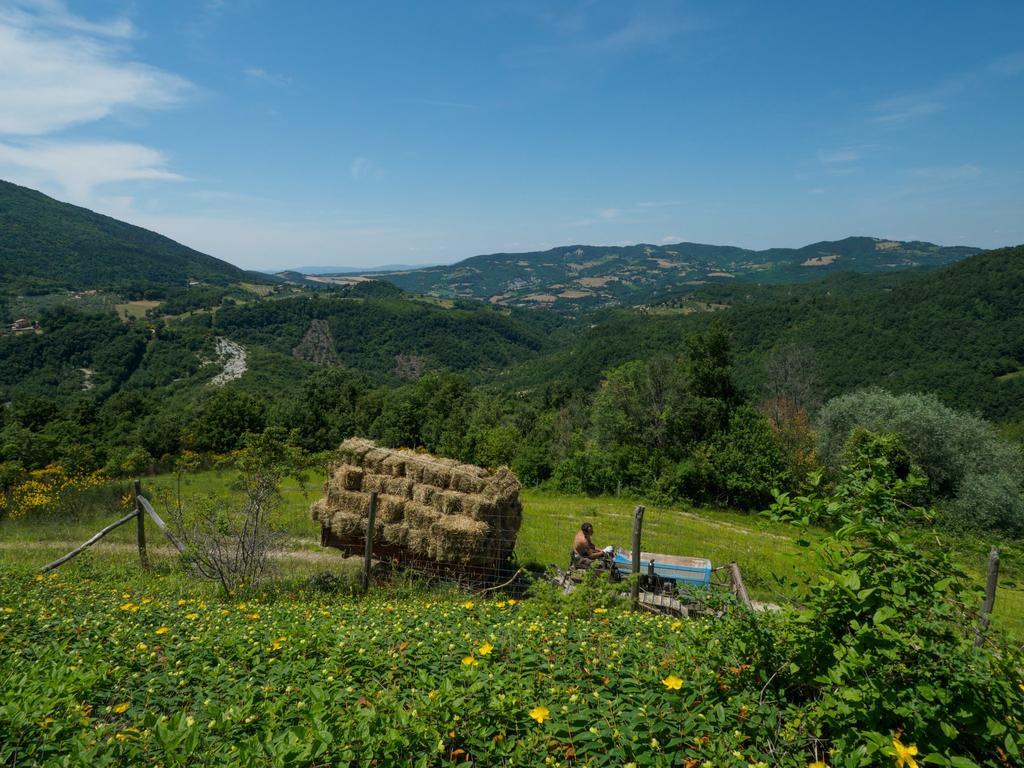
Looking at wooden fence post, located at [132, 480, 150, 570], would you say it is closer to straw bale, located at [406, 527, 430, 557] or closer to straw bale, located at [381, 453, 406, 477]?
straw bale, located at [381, 453, 406, 477]

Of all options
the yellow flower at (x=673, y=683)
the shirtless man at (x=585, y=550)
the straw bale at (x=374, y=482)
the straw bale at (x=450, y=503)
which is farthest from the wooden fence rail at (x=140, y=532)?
the yellow flower at (x=673, y=683)

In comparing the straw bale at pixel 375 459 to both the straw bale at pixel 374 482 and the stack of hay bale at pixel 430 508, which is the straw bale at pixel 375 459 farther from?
the straw bale at pixel 374 482

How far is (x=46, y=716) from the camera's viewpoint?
297 cm

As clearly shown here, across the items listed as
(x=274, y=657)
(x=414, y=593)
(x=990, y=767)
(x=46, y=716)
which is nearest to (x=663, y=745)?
(x=990, y=767)

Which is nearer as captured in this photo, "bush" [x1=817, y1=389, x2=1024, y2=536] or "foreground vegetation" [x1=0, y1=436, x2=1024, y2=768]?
"foreground vegetation" [x1=0, y1=436, x2=1024, y2=768]

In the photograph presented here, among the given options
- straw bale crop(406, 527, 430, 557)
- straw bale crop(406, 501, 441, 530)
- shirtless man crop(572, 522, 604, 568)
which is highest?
straw bale crop(406, 501, 441, 530)

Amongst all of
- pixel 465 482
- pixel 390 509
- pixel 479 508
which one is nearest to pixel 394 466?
pixel 390 509

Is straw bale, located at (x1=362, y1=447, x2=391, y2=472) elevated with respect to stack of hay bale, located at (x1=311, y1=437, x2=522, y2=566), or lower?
elevated

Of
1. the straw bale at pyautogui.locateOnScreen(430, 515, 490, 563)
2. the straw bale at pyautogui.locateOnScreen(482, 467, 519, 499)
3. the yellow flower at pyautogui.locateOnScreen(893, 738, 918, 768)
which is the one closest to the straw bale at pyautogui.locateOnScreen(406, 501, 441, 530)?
the straw bale at pyautogui.locateOnScreen(430, 515, 490, 563)

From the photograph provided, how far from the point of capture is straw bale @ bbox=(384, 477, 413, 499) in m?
9.97

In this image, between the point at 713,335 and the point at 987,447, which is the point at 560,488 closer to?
the point at 713,335

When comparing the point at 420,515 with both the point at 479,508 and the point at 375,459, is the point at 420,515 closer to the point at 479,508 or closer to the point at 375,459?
the point at 479,508

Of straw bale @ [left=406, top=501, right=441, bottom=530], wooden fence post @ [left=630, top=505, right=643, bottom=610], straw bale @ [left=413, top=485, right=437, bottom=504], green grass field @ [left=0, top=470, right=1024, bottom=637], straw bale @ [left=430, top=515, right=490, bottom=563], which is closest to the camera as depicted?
wooden fence post @ [left=630, top=505, right=643, bottom=610]

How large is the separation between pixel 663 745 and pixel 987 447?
35179 mm
